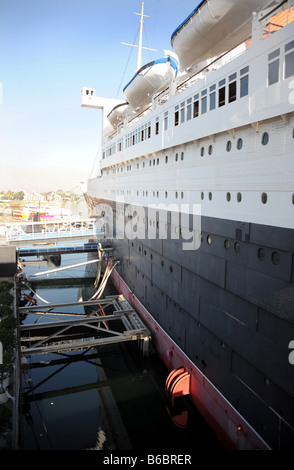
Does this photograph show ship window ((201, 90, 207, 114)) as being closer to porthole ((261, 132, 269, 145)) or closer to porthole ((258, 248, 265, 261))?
porthole ((261, 132, 269, 145))

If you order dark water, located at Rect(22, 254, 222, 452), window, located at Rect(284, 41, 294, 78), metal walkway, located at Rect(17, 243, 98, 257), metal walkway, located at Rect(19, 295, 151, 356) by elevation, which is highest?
window, located at Rect(284, 41, 294, 78)

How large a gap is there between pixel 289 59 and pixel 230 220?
3.40 meters

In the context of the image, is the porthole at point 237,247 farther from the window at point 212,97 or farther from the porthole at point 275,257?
the window at point 212,97

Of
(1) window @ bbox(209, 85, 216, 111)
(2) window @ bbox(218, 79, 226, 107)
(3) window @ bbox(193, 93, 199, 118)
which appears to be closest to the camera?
(2) window @ bbox(218, 79, 226, 107)

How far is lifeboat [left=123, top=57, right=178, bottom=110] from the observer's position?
45.7ft

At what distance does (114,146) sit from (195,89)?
447 inches

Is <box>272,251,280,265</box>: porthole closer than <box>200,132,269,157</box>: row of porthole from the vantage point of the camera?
Yes

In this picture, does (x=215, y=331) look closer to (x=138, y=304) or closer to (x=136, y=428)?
(x=136, y=428)

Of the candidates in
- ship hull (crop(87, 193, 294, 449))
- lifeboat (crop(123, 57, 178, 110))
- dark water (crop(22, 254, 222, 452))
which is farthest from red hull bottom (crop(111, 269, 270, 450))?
lifeboat (crop(123, 57, 178, 110))

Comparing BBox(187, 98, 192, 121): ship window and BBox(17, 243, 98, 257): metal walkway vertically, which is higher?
BBox(187, 98, 192, 121): ship window

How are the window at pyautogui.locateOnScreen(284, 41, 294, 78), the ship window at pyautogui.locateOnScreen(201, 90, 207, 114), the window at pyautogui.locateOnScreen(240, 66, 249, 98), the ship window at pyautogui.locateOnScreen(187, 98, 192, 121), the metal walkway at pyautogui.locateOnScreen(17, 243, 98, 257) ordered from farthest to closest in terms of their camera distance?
the metal walkway at pyautogui.locateOnScreen(17, 243, 98, 257), the ship window at pyautogui.locateOnScreen(187, 98, 192, 121), the ship window at pyautogui.locateOnScreen(201, 90, 207, 114), the window at pyautogui.locateOnScreen(240, 66, 249, 98), the window at pyautogui.locateOnScreen(284, 41, 294, 78)

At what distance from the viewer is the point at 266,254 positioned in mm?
6500

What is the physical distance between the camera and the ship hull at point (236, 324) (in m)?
6.13

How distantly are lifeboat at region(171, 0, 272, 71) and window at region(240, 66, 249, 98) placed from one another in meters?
1.92
